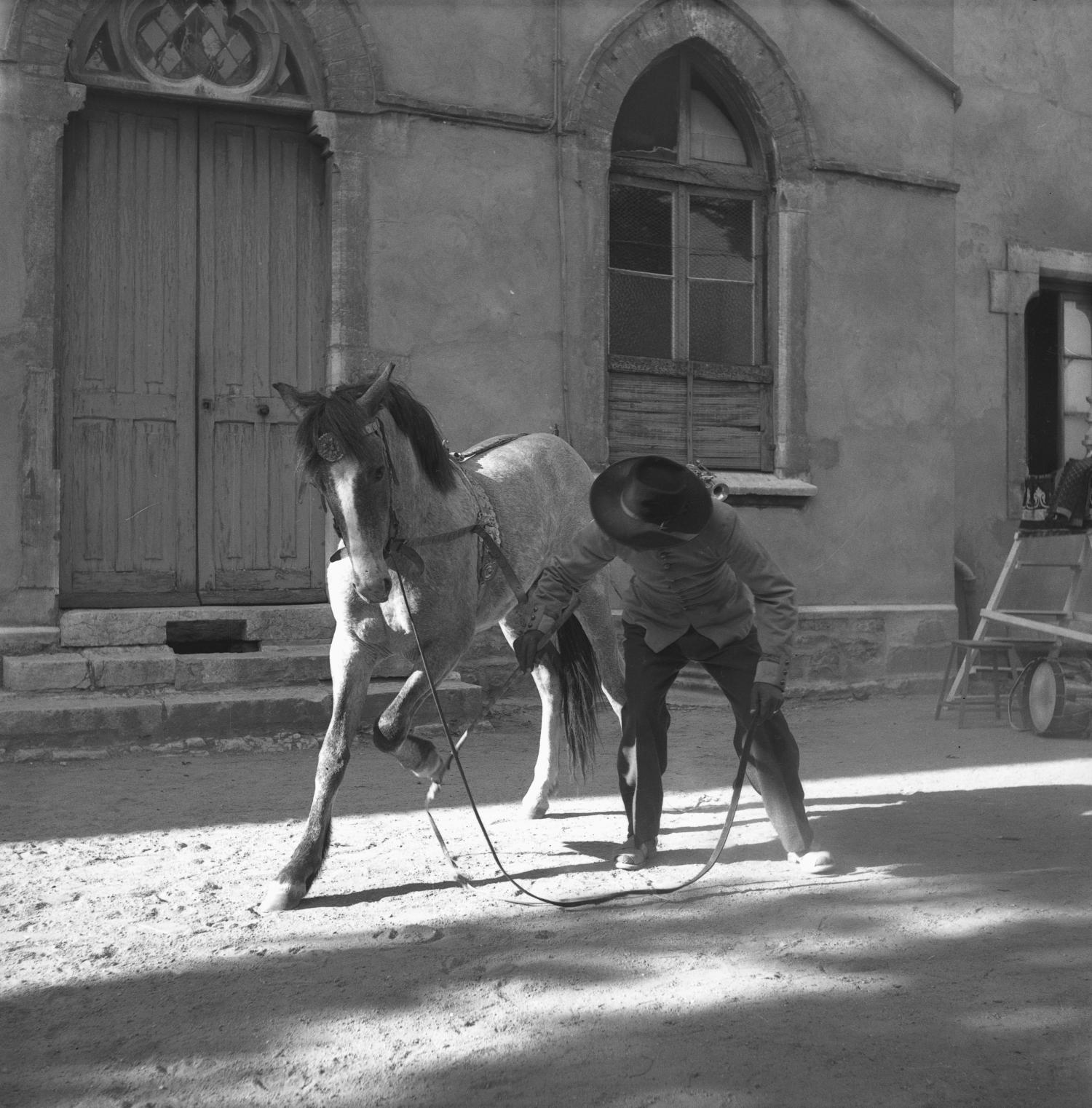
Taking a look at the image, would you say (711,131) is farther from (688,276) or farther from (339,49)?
(339,49)

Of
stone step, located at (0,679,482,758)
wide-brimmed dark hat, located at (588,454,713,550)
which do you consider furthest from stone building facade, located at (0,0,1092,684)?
wide-brimmed dark hat, located at (588,454,713,550)

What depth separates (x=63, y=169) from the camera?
7.50 m

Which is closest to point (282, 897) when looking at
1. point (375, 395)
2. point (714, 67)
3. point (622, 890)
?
point (622, 890)

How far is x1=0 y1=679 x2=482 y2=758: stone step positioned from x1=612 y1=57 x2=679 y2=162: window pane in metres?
4.29

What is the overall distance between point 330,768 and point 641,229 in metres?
5.93

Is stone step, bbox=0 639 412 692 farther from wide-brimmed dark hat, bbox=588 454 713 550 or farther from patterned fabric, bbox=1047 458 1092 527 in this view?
patterned fabric, bbox=1047 458 1092 527

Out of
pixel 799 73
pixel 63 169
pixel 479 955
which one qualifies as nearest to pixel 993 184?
pixel 799 73

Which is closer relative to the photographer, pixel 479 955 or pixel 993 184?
pixel 479 955

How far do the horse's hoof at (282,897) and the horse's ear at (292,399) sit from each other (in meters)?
1.52

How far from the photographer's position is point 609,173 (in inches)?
350

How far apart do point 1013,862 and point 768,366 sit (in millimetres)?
5609

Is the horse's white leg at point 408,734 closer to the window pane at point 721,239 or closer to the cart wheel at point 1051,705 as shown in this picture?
the cart wheel at point 1051,705

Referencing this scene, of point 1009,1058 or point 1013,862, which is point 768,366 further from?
point 1009,1058

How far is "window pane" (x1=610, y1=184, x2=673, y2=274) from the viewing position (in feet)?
29.6
